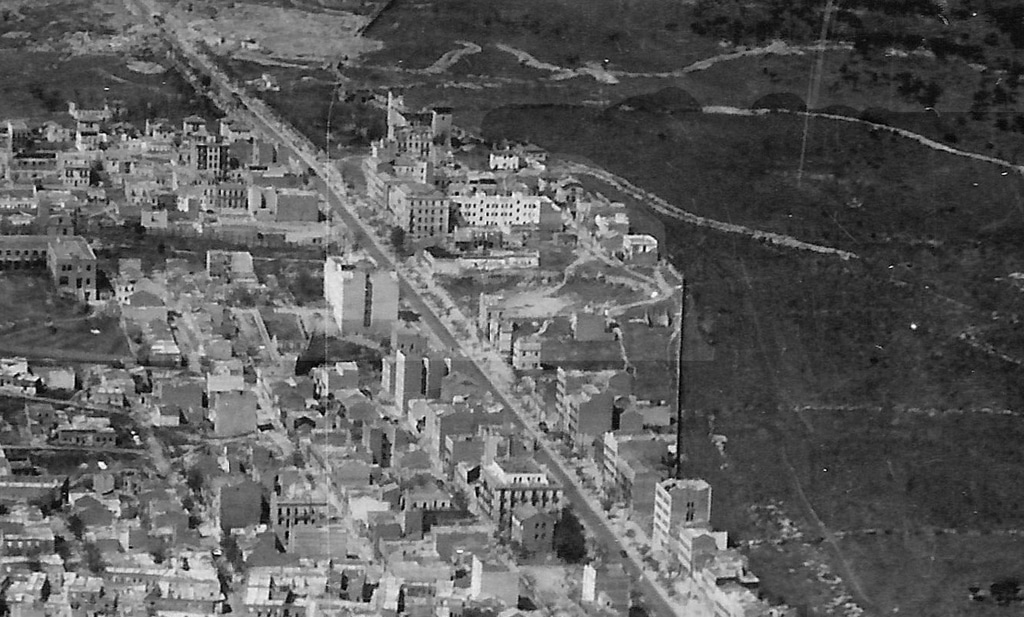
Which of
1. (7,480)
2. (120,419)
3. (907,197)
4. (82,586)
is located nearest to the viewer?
(82,586)

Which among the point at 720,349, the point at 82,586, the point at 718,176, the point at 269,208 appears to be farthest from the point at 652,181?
the point at 82,586

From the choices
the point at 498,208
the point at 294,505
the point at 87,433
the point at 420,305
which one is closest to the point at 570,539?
the point at 294,505

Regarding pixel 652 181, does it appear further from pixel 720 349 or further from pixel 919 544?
pixel 919 544

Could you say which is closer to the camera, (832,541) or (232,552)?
(832,541)

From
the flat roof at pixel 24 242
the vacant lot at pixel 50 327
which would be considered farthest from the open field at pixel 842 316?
the flat roof at pixel 24 242

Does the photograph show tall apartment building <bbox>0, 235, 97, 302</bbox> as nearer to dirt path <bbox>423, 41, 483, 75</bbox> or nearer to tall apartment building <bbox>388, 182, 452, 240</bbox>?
tall apartment building <bbox>388, 182, 452, 240</bbox>

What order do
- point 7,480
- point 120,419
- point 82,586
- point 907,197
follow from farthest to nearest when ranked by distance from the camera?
point 907,197, point 120,419, point 7,480, point 82,586

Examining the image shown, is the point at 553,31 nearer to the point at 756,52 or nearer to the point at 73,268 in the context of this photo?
the point at 756,52
